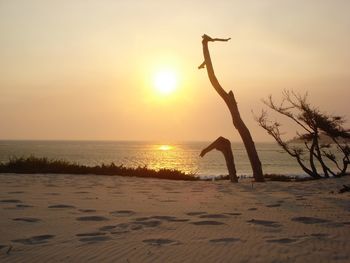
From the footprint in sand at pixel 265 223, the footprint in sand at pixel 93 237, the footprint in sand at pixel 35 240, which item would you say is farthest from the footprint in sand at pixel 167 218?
the footprint in sand at pixel 35 240

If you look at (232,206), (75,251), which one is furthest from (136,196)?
(75,251)

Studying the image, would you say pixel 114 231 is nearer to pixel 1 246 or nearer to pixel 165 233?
pixel 165 233

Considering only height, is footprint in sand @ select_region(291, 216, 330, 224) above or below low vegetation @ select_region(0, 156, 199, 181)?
below

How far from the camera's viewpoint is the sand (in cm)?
454

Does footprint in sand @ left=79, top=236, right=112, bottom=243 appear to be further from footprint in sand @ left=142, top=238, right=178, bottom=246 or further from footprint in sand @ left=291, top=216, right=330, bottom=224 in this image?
footprint in sand @ left=291, top=216, right=330, bottom=224

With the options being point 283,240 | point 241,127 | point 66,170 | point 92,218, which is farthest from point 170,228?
point 66,170

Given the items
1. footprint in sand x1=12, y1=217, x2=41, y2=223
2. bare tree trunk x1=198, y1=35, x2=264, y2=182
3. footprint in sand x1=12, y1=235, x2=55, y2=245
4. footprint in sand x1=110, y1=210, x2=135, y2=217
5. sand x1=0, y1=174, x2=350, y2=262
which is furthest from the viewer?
bare tree trunk x1=198, y1=35, x2=264, y2=182

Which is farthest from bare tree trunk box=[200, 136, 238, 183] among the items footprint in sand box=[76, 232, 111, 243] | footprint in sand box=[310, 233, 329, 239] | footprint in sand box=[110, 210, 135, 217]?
footprint in sand box=[76, 232, 111, 243]

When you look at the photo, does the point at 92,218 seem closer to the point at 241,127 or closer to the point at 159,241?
the point at 159,241

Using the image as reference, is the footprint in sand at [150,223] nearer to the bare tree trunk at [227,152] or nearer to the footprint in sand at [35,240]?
the footprint in sand at [35,240]

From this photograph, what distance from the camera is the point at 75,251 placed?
15.2 ft

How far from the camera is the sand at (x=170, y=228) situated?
4543 millimetres

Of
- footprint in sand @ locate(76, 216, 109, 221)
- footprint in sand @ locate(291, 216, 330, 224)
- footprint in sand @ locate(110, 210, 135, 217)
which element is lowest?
footprint in sand @ locate(76, 216, 109, 221)

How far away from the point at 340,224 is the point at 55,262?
385 centimetres
